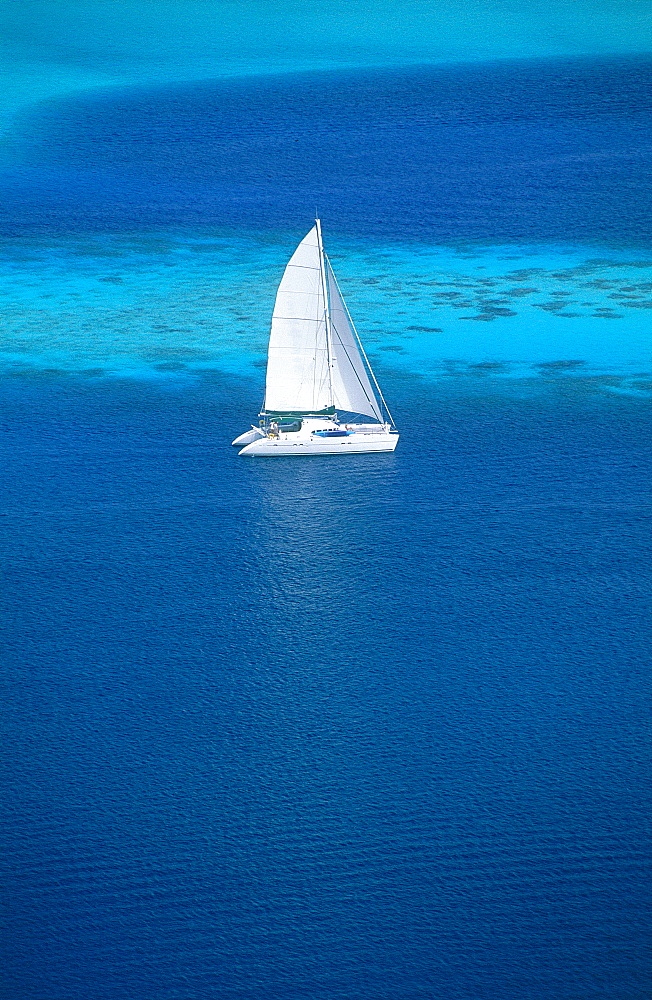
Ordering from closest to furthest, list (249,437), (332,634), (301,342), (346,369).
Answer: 1. (332,634)
2. (301,342)
3. (346,369)
4. (249,437)

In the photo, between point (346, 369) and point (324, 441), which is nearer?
point (324, 441)

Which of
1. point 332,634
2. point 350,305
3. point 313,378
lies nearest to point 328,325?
point 313,378

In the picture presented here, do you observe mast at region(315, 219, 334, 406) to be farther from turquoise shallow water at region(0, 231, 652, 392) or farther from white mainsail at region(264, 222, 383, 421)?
turquoise shallow water at region(0, 231, 652, 392)

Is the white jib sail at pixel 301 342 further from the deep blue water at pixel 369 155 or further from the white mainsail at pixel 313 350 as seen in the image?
the deep blue water at pixel 369 155

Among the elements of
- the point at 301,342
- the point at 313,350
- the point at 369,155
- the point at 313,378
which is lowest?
the point at 313,378

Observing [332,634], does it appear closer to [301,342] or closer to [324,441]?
[324,441]

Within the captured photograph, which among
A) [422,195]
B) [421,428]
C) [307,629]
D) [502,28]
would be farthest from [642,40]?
[307,629]

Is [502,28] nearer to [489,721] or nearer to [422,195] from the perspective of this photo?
[422,195]
